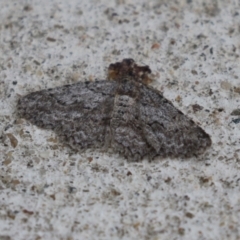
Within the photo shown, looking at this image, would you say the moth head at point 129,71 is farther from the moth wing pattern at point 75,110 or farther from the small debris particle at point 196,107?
the small debris particle at point 196,107

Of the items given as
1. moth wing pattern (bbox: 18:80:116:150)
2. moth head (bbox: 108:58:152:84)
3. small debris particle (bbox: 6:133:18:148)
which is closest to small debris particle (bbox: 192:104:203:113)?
moth head (bbox: 108:58:152:84)

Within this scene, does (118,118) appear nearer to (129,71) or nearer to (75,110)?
(75,110)

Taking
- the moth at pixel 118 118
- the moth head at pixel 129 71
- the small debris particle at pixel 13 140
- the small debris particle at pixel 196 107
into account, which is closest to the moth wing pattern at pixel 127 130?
the moth at pixel 118 118

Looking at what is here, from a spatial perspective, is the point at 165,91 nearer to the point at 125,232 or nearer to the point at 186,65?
the point at 186,65

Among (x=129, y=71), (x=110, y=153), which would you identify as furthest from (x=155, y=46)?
(x=110, y=153)

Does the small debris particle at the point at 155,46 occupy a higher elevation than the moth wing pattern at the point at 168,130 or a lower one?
higher
